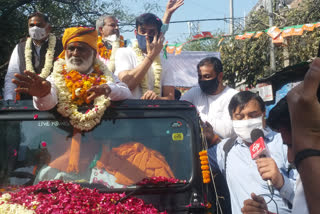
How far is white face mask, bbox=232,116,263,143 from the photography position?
333cm

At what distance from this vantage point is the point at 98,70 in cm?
352

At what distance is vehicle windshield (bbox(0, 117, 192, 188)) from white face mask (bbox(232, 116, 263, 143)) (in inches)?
22.2

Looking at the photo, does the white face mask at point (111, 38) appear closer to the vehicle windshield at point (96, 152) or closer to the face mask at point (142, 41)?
the face mask at point (142, 41)

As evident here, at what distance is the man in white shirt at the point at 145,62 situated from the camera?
3.96 meters

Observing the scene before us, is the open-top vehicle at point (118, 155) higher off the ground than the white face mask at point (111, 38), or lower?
lower

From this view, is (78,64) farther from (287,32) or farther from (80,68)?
(287,32)

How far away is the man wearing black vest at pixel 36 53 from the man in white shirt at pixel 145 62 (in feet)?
2.40

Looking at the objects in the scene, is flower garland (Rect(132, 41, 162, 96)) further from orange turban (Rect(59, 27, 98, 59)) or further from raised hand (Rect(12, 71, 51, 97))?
raised hand (Rect(12, 71, 51, 97))

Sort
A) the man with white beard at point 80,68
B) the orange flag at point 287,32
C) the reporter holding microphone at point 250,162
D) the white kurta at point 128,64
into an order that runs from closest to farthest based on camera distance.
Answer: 1. the reporter holding microphone at point 250,162
2. the man with white beard at point 80,68
3. the white kurta at point 128,64
4. the orange flag at point 287,32

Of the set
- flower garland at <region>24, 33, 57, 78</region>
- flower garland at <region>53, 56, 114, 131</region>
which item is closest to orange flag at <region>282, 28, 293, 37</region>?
flower garland at <region>24, 33, 57, 78</region>

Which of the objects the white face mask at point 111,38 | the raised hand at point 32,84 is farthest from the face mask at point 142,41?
the raised hand at point 32,84

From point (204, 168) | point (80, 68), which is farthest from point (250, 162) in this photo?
point (80, 68)

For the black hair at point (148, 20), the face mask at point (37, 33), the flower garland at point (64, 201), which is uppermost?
the black hair at point (148, 20)

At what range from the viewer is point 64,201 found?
8.30 ft
